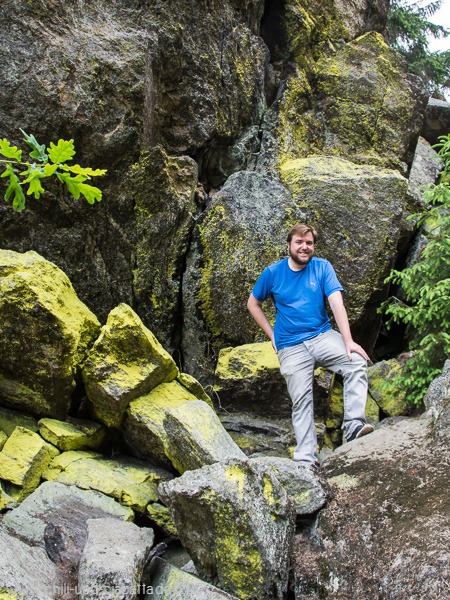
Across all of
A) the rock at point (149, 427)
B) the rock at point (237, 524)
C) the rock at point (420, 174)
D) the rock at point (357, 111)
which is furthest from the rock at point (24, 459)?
the rock at point (420, 174)

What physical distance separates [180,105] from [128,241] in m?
3.52

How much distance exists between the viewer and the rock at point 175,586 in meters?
4.80

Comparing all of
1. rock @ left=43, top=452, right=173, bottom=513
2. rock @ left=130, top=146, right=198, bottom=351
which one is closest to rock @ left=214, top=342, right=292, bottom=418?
rock @ left=130, top=146, right=198, bottom=351

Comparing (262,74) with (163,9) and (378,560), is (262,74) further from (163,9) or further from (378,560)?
(378,560)

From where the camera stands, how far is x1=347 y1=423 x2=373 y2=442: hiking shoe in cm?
675

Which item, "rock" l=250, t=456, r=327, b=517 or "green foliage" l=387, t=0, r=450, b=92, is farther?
"green foliage" l=387, t=0, r=450, b=92

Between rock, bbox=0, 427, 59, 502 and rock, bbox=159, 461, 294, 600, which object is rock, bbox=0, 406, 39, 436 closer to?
rock, bbox=0, 427, 59, 502

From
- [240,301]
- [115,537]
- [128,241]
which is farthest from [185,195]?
[115,537]

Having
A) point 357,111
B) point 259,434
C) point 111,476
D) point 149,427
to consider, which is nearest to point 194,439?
point 149,427

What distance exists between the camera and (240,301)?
10.9 m

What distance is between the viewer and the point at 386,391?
9961 mm

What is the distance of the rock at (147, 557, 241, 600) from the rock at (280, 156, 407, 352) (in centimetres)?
676

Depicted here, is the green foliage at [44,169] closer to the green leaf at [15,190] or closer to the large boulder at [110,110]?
the green leaf at [15,190]

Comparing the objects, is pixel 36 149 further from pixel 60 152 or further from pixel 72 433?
pixel 72 433
